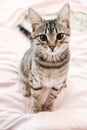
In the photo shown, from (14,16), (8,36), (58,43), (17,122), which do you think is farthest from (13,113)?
(14,16)

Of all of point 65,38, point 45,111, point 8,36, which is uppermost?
point 65,38

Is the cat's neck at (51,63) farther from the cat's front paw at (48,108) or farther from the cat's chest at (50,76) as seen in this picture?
the cat's front paw at (48,108)

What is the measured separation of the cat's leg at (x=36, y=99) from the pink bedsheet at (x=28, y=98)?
0.10 ft

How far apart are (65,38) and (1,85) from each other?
39 cm

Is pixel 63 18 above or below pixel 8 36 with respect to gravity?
above

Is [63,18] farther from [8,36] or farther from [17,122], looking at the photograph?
[8,36]

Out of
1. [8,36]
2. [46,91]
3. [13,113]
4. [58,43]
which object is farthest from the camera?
[8,36]

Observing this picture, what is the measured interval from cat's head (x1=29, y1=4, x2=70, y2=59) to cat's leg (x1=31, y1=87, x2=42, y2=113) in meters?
0.19

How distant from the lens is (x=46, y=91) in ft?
3.79

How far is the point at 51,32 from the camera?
913mm

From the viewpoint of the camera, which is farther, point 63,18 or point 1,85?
point 1,85

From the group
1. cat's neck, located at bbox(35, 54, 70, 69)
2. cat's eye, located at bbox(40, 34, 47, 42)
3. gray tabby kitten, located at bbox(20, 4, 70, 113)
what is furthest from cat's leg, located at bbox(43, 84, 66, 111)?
cat's eye, located at bbox(40, 34, 47, 42)

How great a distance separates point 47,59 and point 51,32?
12 centimetres

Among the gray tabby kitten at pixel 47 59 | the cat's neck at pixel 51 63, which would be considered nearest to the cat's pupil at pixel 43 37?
the gray tabby kitten at pixel 47 59
